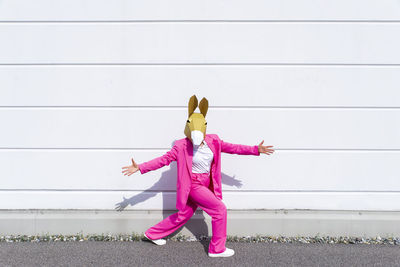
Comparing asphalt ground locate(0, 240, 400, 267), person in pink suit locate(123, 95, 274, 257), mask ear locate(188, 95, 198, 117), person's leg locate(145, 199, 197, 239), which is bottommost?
asphalt ground locate(0, 240, 400, 267)

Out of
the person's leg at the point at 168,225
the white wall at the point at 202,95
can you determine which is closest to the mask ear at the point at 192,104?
the white wall at the point at 202,95

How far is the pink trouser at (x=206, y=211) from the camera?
10.3 ft

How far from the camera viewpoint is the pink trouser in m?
3.13

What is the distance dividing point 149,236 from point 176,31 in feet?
7.60

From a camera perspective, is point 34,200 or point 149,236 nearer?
point 149,236

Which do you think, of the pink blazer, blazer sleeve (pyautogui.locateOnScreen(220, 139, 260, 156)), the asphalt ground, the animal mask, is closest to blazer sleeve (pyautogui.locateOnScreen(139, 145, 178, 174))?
the pink blazer

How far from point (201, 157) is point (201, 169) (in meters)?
0.13

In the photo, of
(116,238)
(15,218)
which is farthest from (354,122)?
(15,218)

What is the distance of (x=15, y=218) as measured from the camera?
11.7 feet

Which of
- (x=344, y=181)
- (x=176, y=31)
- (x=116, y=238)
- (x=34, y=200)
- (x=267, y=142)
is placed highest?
(x=176, y=31)

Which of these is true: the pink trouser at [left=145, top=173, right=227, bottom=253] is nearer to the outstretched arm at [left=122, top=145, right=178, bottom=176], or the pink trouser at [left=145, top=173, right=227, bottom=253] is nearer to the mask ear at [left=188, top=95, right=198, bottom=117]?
the outstretched arm at [left=122, top=145, right=178, bottom=176]

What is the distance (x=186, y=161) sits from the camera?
315 cm

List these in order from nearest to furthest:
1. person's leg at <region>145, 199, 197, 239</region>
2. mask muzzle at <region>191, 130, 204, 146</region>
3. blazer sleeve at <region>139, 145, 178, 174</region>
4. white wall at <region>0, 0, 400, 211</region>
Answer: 1. mask muzzle at <region>191, 130, 204, 146</region>
2. blazer sleeve at <region>139, 145, 178, 174</region>
3. person's leg at <region>145, 199, 197, 239</region>
4. white wall at <region>0, 0, 400, 211</region>

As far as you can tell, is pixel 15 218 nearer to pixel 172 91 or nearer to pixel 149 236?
pixel 149 236
